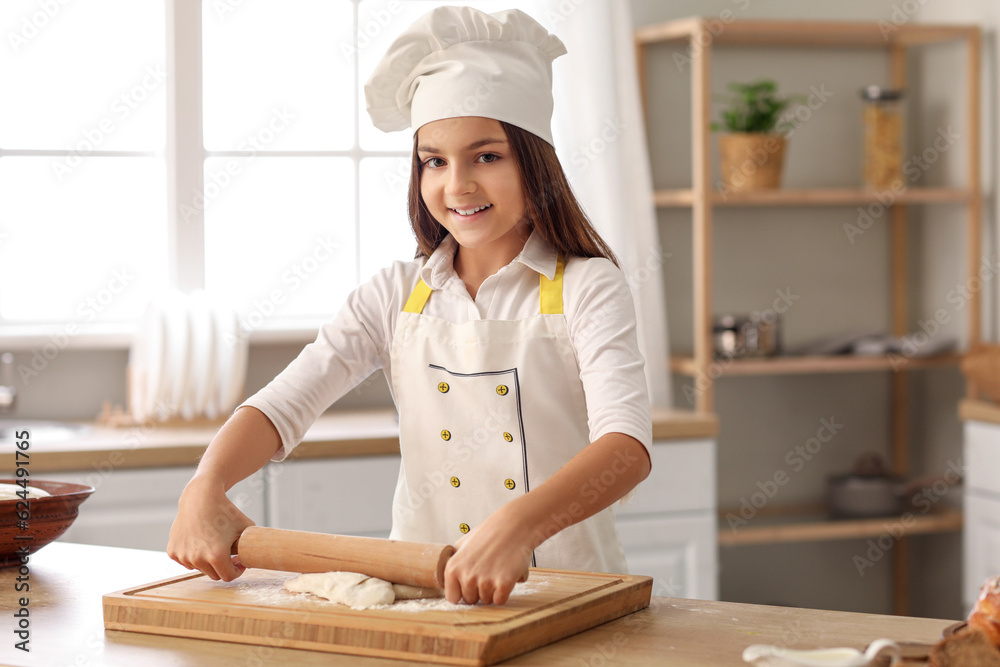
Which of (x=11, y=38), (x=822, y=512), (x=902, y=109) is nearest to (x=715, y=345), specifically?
(x=822, y=512)

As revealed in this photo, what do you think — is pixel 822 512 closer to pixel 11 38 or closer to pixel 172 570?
pixel 172 570

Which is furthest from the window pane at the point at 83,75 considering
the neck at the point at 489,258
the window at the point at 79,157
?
the neck at the point at 489,258

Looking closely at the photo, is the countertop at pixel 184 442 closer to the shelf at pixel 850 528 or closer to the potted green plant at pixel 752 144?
the shelf at pixel 850 528

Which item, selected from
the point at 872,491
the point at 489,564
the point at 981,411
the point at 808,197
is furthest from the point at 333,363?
the point at 872,491

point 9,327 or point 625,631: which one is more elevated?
point 9,327

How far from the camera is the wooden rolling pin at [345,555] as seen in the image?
102 cm

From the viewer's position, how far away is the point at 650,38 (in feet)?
8.89

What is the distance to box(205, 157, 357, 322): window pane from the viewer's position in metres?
2.69

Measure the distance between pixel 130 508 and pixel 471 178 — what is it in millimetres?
1212

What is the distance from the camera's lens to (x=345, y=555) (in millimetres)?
1069

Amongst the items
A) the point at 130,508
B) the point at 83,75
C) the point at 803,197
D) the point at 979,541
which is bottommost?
the point at 979,541

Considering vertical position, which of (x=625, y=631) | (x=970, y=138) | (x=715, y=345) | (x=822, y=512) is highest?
(x=970, y=138)

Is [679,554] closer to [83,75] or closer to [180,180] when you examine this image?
[180,180]

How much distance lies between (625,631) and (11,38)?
223 cm
